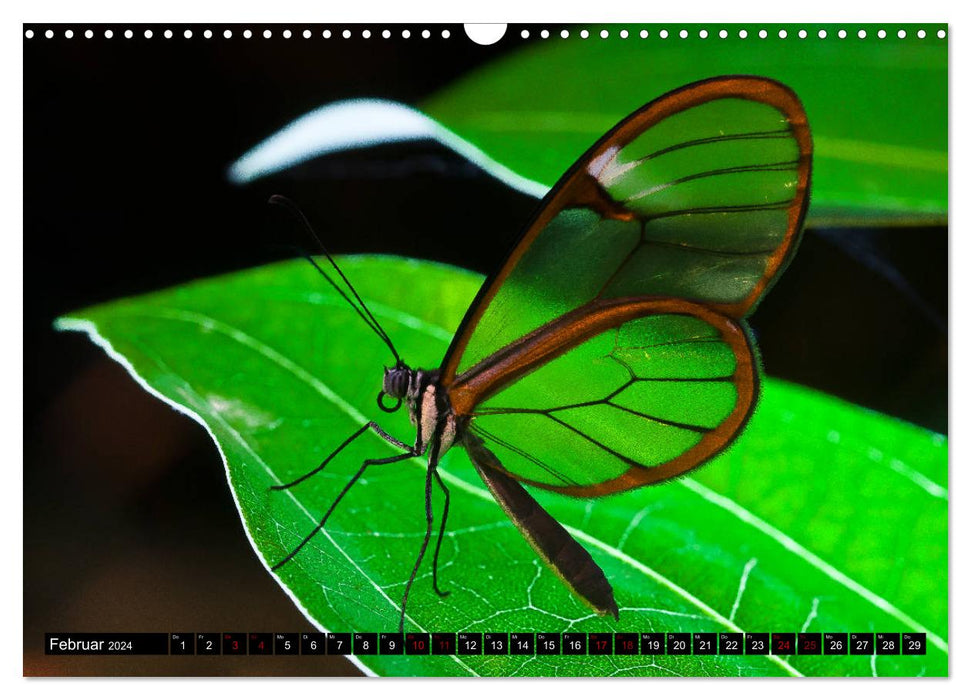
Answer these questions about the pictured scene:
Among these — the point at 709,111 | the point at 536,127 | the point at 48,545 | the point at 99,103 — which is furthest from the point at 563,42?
the point at 48,545

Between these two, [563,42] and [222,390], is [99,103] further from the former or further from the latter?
[563,42]

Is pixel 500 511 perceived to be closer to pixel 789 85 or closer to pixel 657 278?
pixel 657 278

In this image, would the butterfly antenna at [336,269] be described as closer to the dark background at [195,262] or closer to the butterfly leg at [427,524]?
the dark background at [195,262]

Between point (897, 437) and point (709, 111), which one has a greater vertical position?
point (709, 111)

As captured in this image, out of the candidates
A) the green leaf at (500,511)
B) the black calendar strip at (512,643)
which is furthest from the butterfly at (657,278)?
the black calendar strip at (512,643)

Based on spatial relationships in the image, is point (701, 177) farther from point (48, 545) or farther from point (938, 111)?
point (48, 545)

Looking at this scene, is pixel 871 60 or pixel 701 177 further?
pixel 871 60

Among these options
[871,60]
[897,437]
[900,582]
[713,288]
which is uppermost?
[871,60]
